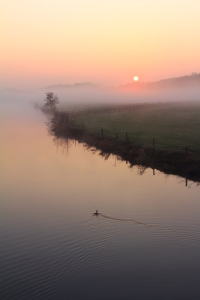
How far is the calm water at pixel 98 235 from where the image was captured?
1138 cm

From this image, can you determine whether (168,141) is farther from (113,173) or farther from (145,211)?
(145,211)

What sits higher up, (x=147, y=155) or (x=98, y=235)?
(x=147, y=155)

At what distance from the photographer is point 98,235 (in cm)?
1510

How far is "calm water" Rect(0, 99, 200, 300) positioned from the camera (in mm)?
11383

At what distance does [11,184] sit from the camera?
893 inches

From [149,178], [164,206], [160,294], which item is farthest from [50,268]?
[149,178]

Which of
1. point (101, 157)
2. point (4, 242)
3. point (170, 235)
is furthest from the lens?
point (101, 157)

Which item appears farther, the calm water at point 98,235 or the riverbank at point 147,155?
the riverbank at point 147,155

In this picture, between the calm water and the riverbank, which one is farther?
the riverbank

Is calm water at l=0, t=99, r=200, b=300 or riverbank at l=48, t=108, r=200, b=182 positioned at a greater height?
riverbank at l=48, t=108, r=200, b=182

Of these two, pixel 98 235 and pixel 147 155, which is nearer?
pixel 98 235

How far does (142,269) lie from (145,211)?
5.85m

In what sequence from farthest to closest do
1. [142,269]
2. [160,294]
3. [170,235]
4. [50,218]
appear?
1. [50,218]
2. [170,235]
3. [142,269]
4. [160,294]

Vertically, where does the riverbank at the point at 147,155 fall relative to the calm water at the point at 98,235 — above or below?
above
